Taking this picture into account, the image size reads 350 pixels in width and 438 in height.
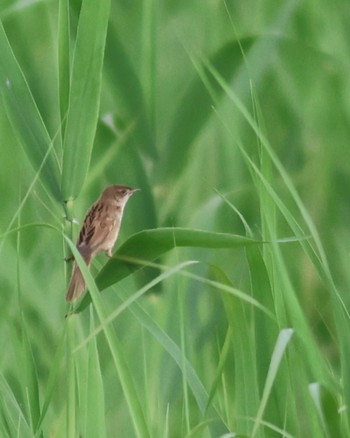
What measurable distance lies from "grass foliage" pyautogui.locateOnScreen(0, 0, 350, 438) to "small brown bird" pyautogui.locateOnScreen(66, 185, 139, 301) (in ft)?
0.14

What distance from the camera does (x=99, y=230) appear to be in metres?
1.96

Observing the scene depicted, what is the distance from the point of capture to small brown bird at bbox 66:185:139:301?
1.86m

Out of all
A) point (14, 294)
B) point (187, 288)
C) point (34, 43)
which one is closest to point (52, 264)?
point (14, 294)

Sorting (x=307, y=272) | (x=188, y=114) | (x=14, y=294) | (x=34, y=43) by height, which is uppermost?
(x=34, y=43)

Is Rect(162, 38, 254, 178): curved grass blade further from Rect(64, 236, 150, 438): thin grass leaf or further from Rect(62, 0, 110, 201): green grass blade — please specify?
Rect(64, 236, 150, 438): thin grass leaf

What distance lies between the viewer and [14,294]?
2408 mm

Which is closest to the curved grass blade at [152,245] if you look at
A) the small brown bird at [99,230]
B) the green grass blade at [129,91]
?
the small brown bird at [99,230]

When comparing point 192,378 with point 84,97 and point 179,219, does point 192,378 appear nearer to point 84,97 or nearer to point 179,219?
point 84,97

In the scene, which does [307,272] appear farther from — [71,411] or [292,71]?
[71,411]

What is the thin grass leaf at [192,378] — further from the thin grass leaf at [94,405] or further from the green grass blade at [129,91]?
the green grass blade at [129,91]

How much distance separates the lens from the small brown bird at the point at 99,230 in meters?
1.86

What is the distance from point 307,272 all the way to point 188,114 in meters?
0.41

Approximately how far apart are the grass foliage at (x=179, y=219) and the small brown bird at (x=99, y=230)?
0.04 m

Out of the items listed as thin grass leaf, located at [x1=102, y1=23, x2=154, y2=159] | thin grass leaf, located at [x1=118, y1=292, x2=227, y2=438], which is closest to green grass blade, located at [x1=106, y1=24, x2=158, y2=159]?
thin grass leaf, located at [x1=102, y1=23, x2=154, y2=159]
